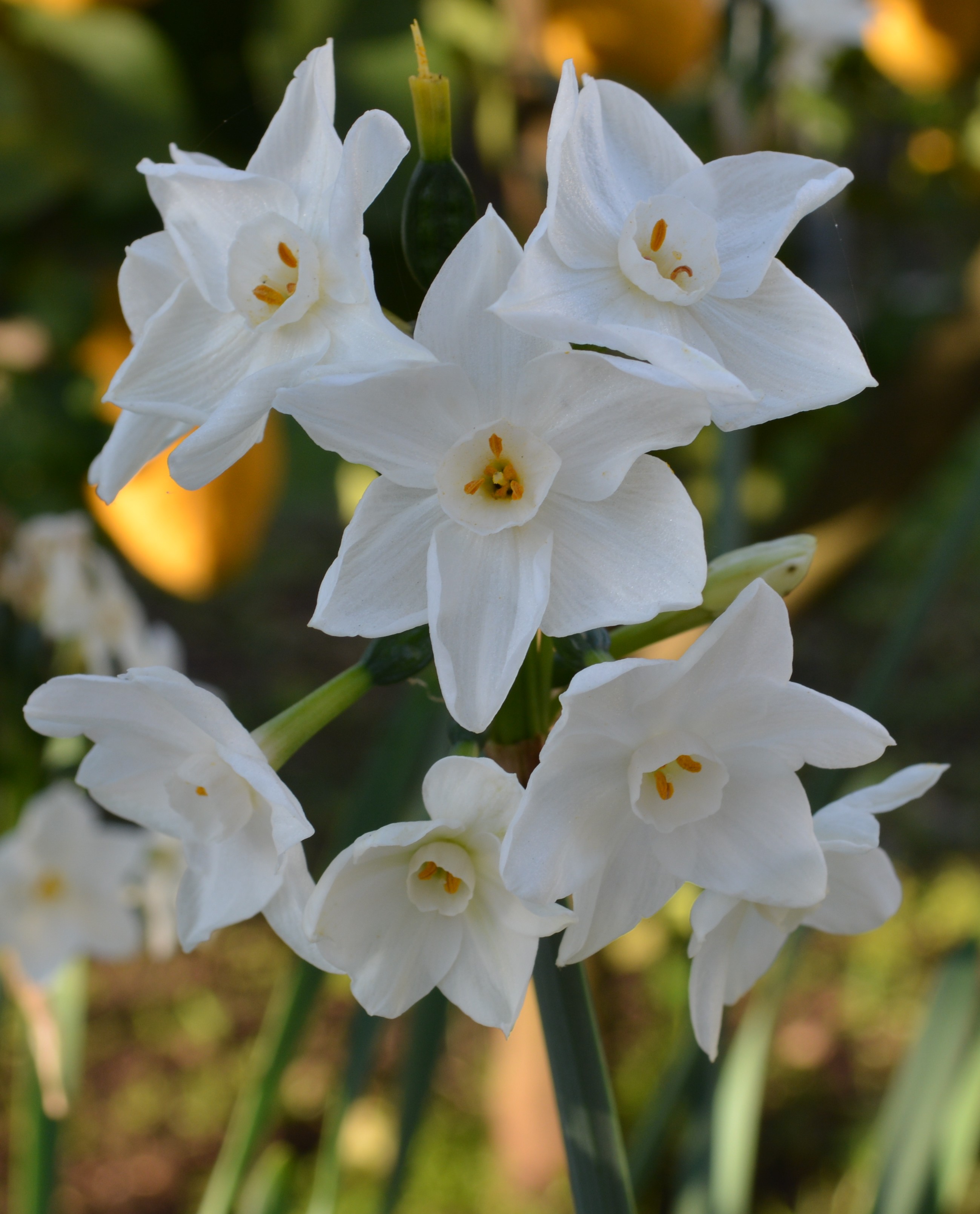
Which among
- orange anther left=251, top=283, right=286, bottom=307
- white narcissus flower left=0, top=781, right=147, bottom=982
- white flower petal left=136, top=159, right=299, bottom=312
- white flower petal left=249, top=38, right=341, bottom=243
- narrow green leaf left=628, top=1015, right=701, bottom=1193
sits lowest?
narrow green leaf left=628, top=1015, right=701, bottom=1193

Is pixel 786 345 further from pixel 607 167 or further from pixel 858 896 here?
pixel 858 896

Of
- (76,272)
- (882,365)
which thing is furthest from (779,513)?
(76,272)

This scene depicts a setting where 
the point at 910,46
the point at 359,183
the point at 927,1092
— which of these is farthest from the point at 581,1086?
the point at 910,46

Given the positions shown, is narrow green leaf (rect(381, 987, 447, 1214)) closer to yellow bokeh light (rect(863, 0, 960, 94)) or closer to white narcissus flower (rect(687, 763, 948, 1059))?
white narcissus flower (rect(687, 763, 948, 1059))

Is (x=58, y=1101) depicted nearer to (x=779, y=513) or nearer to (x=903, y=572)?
(x=779, y=513)

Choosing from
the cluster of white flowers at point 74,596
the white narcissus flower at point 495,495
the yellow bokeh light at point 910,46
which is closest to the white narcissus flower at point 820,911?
the white narcissus flower at point 495,495

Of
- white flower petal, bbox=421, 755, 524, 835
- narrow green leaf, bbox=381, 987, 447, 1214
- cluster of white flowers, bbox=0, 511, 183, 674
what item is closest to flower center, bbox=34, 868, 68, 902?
cluster of white flowers, bbox=0, 511, 183, 674
